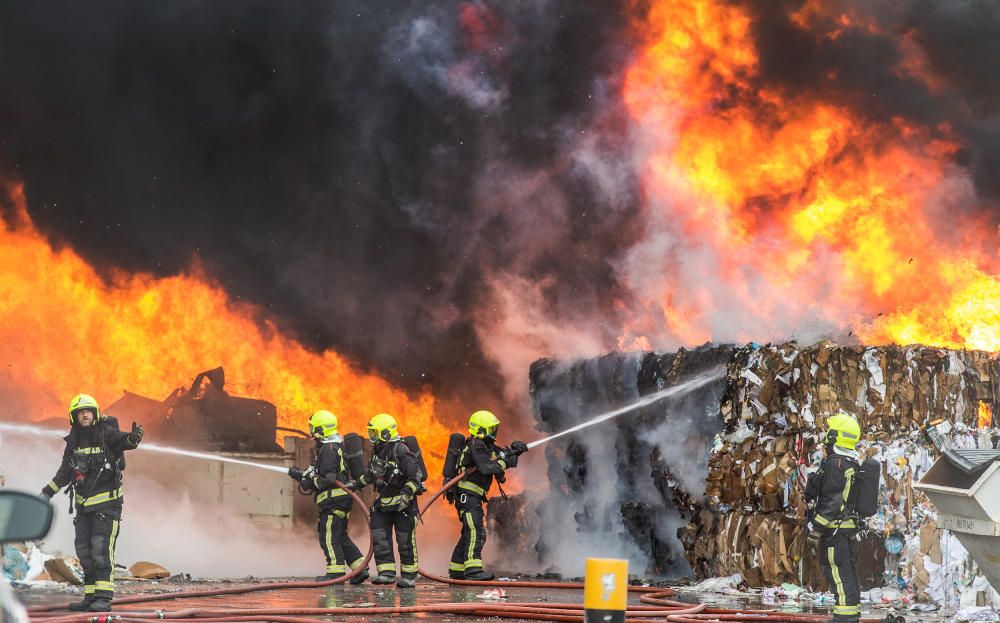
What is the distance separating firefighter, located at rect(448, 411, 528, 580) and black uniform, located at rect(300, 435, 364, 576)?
4.18 feet

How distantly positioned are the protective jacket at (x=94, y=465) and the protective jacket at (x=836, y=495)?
19.5ft

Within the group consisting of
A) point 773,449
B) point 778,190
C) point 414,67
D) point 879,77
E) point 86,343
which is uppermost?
point 414,67

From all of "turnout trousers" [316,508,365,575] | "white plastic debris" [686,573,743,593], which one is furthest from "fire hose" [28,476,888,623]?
"turnout trousers" [316,508,365,575]

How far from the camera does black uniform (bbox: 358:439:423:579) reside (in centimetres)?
1443

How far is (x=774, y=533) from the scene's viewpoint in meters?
13.4

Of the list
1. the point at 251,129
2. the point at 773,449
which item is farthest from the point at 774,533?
the point at 251,129

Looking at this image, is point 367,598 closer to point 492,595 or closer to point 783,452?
point 492,595

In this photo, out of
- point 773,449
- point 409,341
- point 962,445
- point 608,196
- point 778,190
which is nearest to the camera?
point 962,445

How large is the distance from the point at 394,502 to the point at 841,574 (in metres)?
5.62

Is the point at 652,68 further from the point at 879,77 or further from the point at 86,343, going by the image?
the point at 86,343

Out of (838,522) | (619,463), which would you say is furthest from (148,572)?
(838,522)

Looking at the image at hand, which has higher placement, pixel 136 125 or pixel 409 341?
pixel 136 125

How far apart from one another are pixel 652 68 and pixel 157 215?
9.16 m

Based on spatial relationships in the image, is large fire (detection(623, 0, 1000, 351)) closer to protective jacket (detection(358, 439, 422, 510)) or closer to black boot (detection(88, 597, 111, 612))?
protective jacket (detection(358, 439, 422, 510))
